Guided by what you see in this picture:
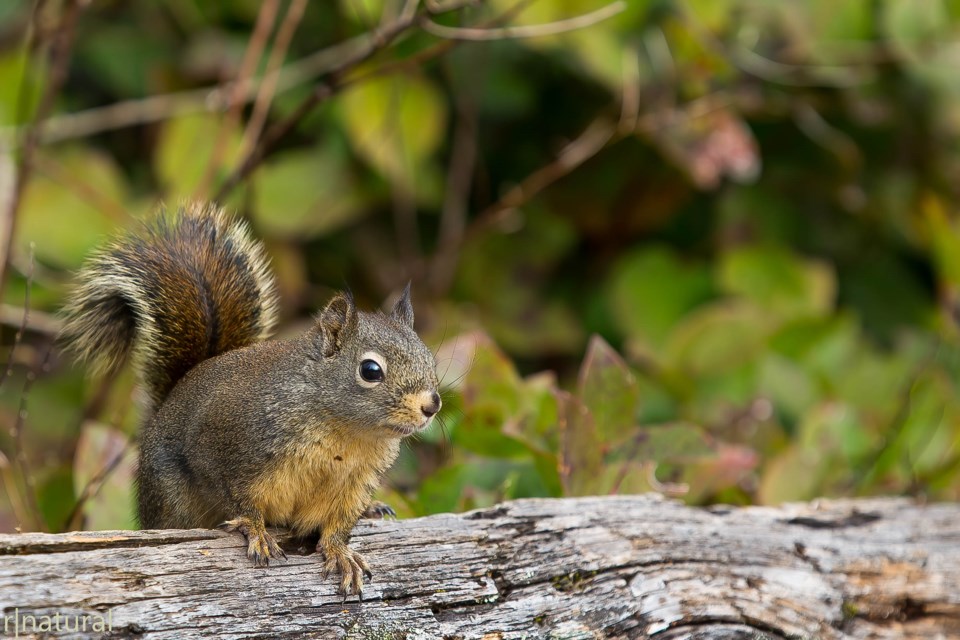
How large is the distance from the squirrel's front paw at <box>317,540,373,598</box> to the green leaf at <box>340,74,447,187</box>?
1.51m

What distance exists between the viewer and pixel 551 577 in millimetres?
1446

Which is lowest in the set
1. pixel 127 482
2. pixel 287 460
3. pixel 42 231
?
pixel 287 460

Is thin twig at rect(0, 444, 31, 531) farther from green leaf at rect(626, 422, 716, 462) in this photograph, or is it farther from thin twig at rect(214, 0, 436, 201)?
green leaf at rect(626, 422, 716, 462)

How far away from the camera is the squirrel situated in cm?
144

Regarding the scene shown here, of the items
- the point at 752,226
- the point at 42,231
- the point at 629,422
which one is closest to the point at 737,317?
the point at 752,226

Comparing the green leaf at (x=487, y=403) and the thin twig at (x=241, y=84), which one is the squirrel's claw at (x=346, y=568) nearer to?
the green leaf at (x=487, y=403)

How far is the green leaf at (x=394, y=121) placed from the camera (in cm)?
270

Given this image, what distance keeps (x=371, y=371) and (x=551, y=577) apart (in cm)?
37

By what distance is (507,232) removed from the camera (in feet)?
10.3

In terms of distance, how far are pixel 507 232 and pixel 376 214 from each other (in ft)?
1.28

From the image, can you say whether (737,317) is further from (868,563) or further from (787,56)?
(868,563)

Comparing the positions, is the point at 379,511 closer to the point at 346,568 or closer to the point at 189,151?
the point at 346,568

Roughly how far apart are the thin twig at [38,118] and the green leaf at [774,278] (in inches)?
70.6

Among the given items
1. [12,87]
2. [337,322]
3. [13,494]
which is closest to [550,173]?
[337,322]
